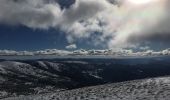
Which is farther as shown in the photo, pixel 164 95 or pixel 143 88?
pixel 143 88

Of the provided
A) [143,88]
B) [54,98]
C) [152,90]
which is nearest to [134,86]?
[143,88]

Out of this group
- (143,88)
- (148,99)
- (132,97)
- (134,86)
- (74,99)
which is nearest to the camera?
(148,99)

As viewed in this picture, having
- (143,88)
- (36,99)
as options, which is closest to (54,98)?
(36,99)

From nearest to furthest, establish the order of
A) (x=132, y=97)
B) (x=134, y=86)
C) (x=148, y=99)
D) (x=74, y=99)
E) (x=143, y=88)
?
(x=148, y=99) < (x=132, y=97) < (x=74, y=99) < (x=143, y=88) < (x=134, y=86)

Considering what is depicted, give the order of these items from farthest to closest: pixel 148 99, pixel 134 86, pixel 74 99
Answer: pixel 134 86
pixel 74 99
pixel 148 99

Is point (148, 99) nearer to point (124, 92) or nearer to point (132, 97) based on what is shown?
point (132, 97)

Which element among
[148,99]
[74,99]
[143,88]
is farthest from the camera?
[143,88]

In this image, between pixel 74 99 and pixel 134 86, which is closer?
pixel 74 99

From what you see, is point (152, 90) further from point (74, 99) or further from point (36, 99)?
point (36, 99)

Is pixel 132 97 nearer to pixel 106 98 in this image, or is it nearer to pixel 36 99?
pixel 106 98
